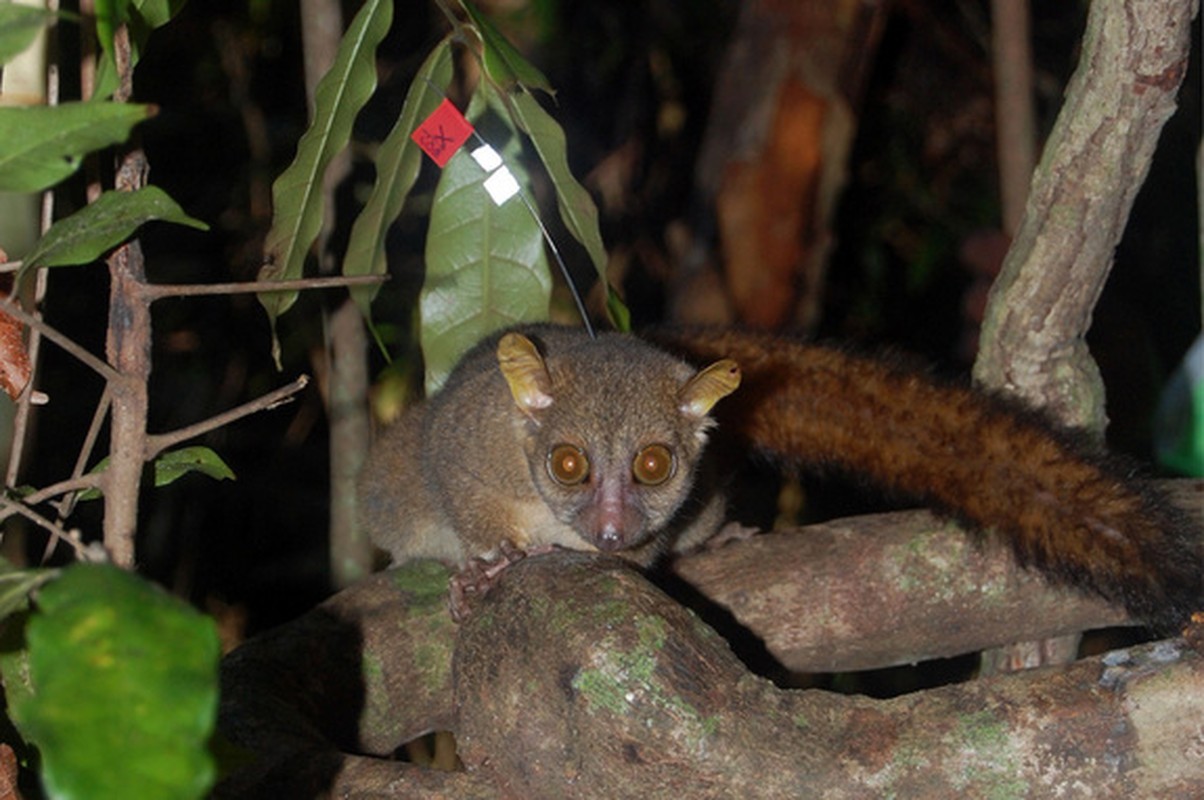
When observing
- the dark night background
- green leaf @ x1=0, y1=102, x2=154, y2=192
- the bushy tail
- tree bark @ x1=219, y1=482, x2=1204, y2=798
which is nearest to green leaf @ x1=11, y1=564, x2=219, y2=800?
green leaf @ x1=0, y1=102, x2=154, y2=192

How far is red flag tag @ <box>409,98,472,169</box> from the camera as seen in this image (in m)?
2.38

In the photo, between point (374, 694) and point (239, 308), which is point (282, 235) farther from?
point (239, 308)

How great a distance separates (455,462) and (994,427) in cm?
112

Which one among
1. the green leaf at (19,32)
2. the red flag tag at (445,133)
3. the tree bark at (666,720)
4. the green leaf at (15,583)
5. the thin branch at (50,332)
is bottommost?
the tree bark at (666,720)

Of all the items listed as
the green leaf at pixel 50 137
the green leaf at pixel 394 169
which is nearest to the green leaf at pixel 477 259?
the green leaf at pixel 394 169

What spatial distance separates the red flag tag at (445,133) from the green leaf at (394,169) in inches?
1.3

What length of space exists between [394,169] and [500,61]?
362mm

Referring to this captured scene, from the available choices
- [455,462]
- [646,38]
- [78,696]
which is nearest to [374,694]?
[455,462]

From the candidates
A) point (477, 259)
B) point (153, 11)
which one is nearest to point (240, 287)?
point (153, 11)

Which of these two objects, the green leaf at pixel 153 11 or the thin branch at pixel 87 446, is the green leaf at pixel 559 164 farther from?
the thin branch at pixel 87 446

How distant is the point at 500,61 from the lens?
2.20m

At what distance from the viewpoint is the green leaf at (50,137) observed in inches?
48.8

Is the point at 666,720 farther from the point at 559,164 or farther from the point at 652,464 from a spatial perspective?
the point at 559,164

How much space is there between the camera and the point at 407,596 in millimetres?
2756
